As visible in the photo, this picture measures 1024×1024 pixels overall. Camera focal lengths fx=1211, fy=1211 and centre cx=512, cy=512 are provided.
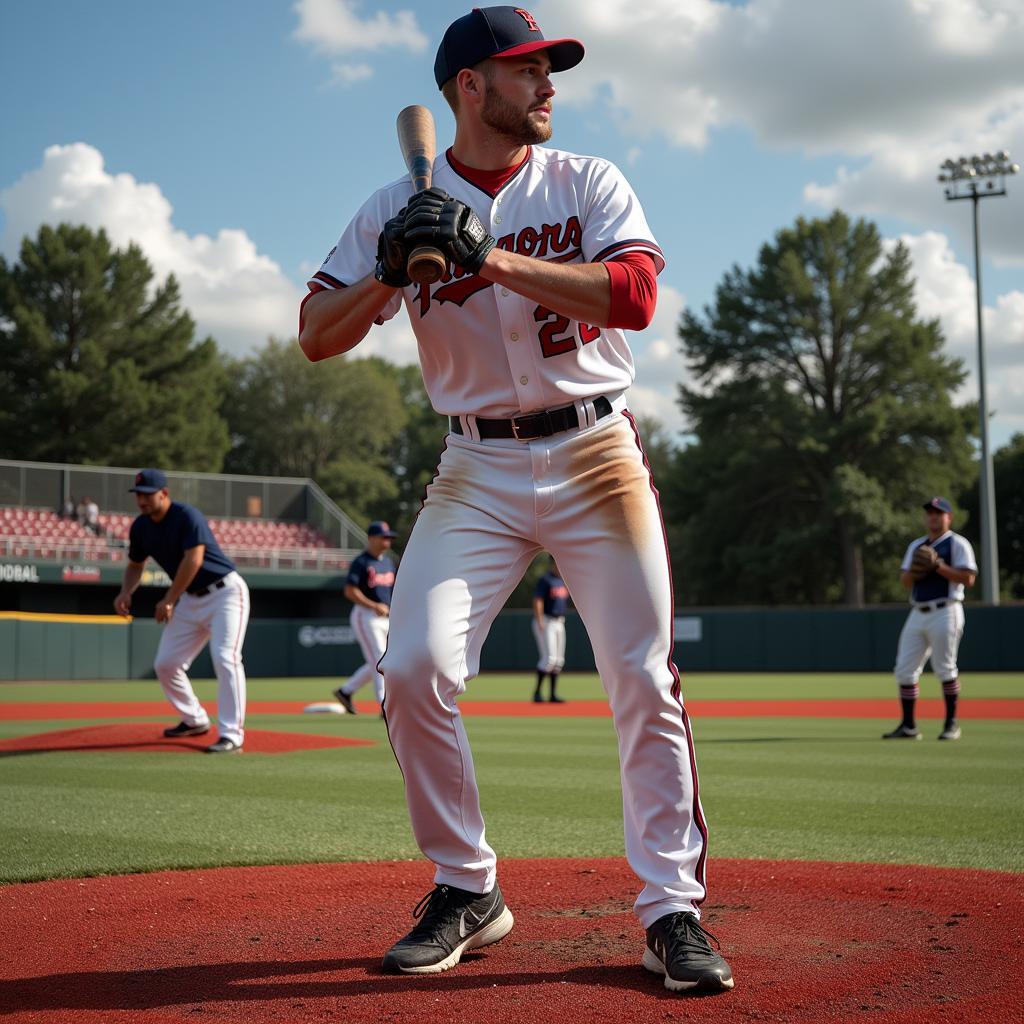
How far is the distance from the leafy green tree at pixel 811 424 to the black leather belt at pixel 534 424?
43.4 metres

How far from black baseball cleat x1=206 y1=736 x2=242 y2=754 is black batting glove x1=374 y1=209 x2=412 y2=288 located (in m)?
6.82

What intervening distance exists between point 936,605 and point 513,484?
26.7 ft

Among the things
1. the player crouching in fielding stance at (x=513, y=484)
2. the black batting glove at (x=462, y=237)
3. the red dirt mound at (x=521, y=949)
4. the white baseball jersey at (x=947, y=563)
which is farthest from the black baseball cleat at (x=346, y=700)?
the black batting glove at (x=462, y=237)

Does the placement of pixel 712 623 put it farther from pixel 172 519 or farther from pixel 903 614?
pixel 172 519

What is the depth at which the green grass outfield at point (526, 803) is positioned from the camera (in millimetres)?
5207

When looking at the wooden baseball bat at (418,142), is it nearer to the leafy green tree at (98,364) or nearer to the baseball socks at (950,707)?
the baseball socks at (950,707)

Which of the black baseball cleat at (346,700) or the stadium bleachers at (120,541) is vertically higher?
the stadium bleachers at (120,541)

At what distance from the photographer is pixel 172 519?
355 inches

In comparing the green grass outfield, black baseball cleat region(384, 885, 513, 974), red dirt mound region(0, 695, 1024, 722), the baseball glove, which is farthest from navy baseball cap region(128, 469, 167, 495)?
red dirt mound region(0, 695, 1024, 722)

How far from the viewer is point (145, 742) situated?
9633mm

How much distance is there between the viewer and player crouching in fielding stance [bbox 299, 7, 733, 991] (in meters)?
3.24

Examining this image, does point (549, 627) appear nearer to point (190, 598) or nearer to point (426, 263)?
point (190, 598)

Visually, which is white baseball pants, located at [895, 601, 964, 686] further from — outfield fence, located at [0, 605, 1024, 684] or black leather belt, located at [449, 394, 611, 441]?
outfield fence, located at [0, 605, 1024, 684]

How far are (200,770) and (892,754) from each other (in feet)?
17.3
